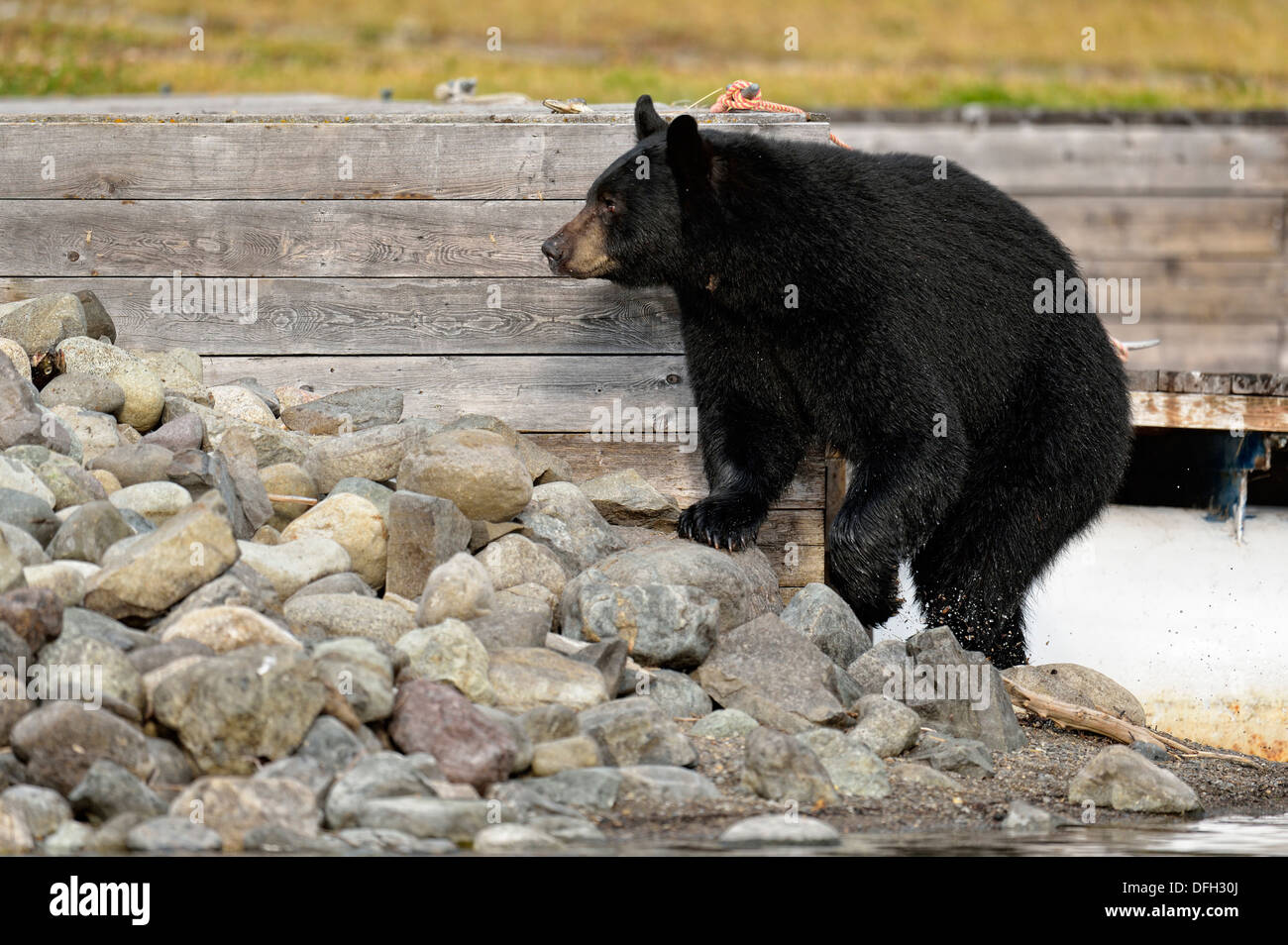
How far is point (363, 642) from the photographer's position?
3986 mm

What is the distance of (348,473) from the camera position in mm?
5230

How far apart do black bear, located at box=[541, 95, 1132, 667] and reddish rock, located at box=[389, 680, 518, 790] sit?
1.89 m

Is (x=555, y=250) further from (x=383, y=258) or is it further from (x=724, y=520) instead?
A: (x=724, y=520)

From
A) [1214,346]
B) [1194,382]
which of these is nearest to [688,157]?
[1194,382]

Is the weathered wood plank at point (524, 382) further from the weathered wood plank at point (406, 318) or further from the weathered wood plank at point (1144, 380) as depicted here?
the weathered wood plank at point (1144, 380)

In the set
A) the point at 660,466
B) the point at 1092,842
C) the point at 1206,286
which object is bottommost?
the point at 1092,842

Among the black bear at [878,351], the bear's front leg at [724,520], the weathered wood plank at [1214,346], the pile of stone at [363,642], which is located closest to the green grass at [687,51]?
the weathered wood plank at [1214,346]

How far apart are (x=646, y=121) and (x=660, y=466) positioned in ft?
4.49

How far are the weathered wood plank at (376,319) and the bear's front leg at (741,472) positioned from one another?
57 cm

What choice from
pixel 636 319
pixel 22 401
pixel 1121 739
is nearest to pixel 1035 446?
pixel 1121 739

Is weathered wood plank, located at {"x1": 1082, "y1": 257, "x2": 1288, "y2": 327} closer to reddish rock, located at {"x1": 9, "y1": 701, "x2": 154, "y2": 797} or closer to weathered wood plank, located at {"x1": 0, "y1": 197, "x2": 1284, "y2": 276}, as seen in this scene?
weathered wood plank, located at {"x1": 0, "y1": 197, "x2": 1284, "y2": 276}

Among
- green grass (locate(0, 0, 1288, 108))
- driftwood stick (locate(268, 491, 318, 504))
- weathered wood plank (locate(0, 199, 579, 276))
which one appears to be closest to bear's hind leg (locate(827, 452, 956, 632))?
weathered wood plank (locate(0, 199, 579, 276))
